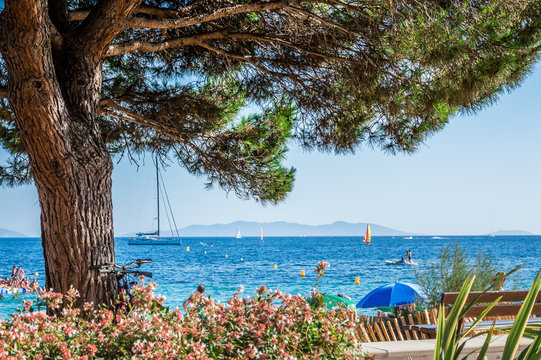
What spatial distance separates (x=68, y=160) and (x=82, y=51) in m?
0.79

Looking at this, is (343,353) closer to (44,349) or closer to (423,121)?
(44,349)

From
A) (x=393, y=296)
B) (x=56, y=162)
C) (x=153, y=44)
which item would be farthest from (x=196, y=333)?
(x=393, y=296)

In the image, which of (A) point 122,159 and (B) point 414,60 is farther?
(A) point 122,159

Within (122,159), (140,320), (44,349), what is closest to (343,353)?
(140,320)

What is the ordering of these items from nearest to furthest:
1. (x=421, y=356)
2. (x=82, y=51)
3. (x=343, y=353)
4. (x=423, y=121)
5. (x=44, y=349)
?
(x=44, y=349) < (x=343, y=353) < (x=421, y=356) < (x=82, y=51) < (x=423, y=121)

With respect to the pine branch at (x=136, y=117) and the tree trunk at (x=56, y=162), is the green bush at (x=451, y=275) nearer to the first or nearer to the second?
the pine branch at (x=136, y=117)

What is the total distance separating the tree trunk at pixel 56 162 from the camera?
9.76ft

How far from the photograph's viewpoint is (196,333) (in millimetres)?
2047

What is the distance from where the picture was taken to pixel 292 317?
2201 mm

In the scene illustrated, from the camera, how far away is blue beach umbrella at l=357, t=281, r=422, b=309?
28.7 feet

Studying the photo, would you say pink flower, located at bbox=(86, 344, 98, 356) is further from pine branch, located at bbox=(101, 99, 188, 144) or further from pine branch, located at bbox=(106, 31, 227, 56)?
pine branch, located at bbox=(101, 99, 188, 144)

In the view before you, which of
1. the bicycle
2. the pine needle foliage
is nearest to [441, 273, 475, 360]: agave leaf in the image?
the bicycle

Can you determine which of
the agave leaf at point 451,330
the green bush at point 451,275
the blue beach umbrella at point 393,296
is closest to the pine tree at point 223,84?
the agave leaf at point 451,330

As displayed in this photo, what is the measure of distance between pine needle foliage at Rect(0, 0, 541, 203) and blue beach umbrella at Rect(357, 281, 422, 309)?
13.4ft
